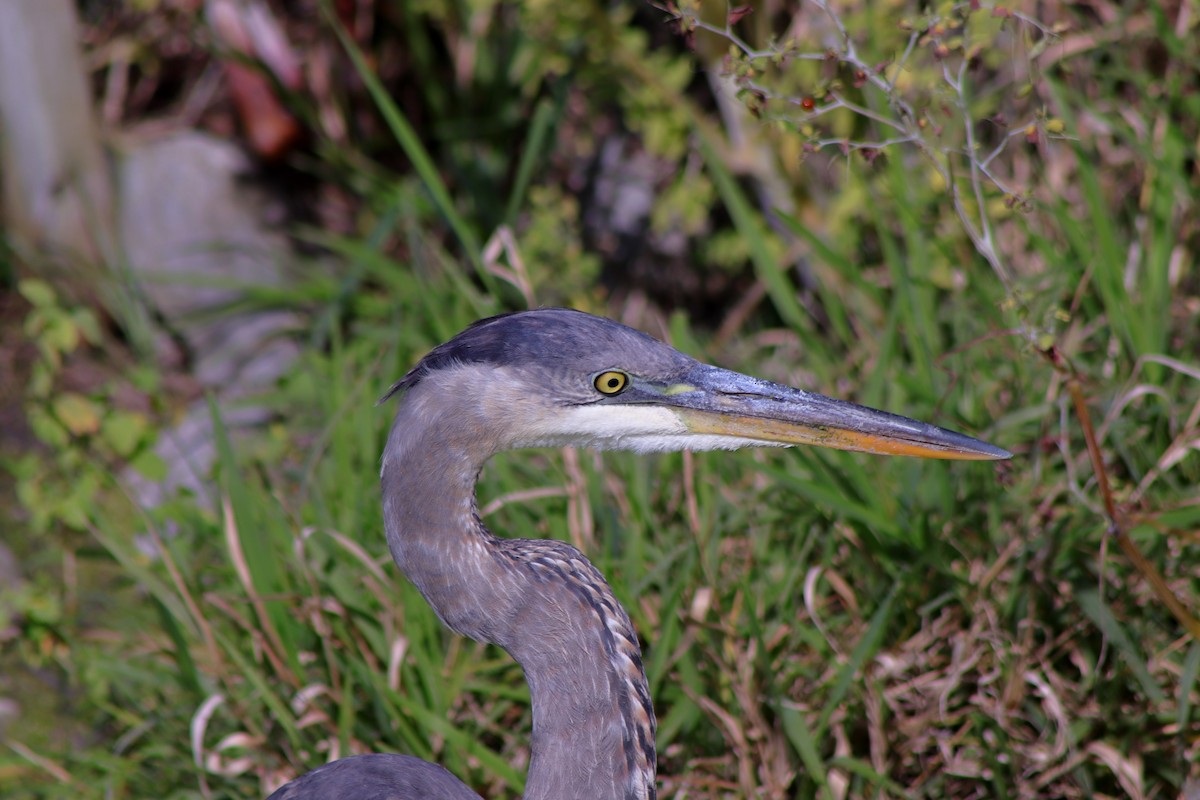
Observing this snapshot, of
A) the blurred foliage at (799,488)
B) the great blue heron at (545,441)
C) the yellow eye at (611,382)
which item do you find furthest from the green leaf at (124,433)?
the yellow eye at (611,382)

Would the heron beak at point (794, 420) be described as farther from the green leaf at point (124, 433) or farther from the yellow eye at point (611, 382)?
the green leaf at point (124, 433)

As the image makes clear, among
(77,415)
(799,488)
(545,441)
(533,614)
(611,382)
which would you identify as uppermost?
(611,382)

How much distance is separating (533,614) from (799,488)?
0.77m

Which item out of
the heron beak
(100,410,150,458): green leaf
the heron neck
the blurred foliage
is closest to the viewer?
the heron neck

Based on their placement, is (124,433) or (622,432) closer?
(622,432)

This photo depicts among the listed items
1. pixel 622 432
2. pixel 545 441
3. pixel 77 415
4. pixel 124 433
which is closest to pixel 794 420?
pixel 622 432

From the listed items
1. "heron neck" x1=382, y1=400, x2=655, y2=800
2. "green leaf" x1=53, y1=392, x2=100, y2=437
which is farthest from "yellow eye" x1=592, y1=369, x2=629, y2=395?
"green leaf" x1=53, y1=392, x2=100, y2=437

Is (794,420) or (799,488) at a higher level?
(794,420)

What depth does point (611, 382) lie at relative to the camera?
5.61ft

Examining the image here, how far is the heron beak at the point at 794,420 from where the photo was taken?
1740 mm

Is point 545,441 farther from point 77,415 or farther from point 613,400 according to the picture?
point 77,415

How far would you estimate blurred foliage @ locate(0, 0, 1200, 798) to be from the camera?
7.07 feet

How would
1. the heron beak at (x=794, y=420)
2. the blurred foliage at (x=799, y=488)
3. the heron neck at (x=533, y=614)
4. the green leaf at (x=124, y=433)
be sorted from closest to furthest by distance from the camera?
the heron neck at (x=533, y=614), the heron beak at (x=794, y=420), the blurred foliage at (x=799, y=488), the green leaf at (x=124, y=433)

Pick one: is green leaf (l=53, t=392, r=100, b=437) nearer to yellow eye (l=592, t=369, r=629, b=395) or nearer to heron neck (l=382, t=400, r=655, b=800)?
heron neck (l=382, t=400, r=655, b=800)
